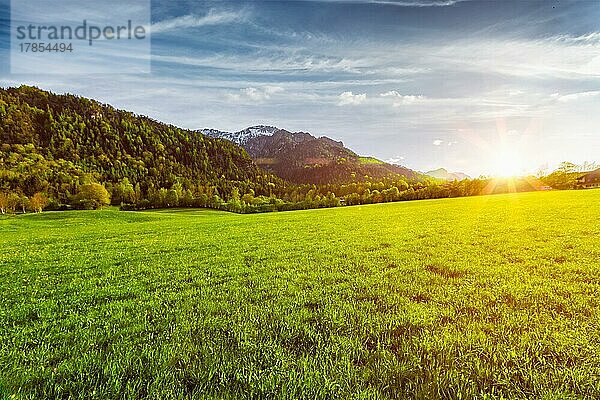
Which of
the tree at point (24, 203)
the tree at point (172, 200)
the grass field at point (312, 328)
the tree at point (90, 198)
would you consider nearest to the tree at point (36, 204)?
the tree at point (24, 203)

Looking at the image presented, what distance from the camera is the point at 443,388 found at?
5.09 meters

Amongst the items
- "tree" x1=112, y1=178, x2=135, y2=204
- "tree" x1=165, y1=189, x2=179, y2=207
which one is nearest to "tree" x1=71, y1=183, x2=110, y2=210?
"tree" x1=165, y1=189, x2=179, y2=207

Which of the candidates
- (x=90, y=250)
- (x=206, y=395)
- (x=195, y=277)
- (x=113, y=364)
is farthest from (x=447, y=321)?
(x=90, y=250)

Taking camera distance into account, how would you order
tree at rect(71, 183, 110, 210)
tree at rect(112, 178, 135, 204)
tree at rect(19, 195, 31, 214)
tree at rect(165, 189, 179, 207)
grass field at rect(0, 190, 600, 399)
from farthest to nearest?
1. tree at rect(112, 178, 135, 204)
2. tree at rect(165, 189, 179, 207)
3. tree at rect(71, 183, 110, 210)
4. tree at rect(19, 195, 31, 214)
5. grass field at rect(0, 190, 600, 399)

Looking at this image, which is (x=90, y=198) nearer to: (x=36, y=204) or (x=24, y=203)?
(x=36, y=204)

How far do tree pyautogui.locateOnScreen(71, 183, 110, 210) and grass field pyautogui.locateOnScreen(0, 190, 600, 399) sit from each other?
121961 mm

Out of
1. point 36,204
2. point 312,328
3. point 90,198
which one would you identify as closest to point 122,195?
point 90,198

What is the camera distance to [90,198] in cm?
11900

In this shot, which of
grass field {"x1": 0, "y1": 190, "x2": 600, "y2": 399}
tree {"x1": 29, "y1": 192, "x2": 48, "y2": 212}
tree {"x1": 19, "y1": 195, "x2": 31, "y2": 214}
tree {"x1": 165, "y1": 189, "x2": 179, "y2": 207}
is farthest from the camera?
tree {"x1": 165, "y1": 189, "x2": 179, "y2": 207}

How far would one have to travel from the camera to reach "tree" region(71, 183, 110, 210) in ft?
386

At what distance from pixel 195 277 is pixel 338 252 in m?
7.36

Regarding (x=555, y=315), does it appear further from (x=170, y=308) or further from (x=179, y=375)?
(x=170, y=308)

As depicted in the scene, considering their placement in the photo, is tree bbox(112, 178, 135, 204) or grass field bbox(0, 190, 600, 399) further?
tree bbox(112, 178, 135, 204)

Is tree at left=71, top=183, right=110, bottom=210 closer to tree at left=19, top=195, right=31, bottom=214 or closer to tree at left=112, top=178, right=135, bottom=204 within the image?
tree at left=19, top=195, right=31, bottom=214
